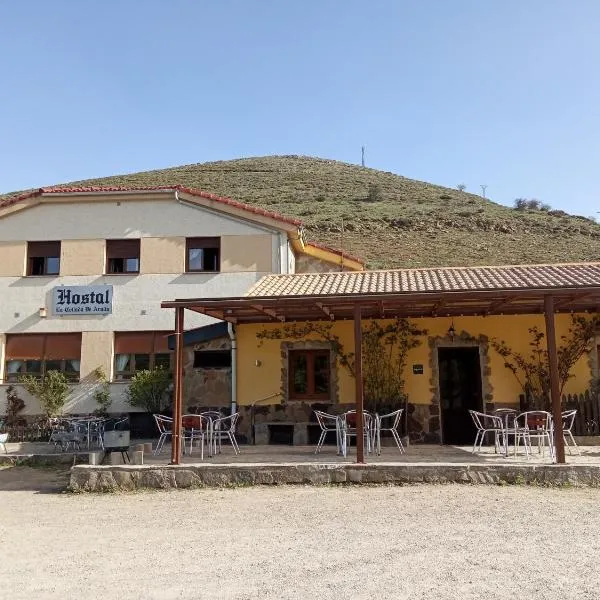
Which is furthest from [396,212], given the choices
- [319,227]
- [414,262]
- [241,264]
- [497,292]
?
[497,292]

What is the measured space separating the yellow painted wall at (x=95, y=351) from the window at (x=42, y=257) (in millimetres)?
2227

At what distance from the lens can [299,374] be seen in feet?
43.0

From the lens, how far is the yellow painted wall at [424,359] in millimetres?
12156

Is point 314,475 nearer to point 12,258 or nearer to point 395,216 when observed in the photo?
point 12,258

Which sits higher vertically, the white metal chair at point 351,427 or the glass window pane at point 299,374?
the glass window pane at point 299,374

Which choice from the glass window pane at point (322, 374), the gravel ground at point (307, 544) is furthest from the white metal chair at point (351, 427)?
the glass window pane at point (322, 374)

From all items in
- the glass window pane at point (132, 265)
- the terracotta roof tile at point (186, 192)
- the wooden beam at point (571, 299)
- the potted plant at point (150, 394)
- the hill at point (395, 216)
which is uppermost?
the hill at point (395, 216)

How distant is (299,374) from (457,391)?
3284 millimetres

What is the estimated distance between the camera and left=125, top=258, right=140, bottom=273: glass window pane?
16641mm

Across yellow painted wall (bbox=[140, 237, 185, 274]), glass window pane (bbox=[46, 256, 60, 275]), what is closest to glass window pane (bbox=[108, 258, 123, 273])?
yellow painted wall (bbox=[140, 237, 185, 274])

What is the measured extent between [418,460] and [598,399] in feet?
14.5

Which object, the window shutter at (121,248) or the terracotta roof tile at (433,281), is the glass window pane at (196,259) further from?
the terracotta roof tile at (433,281)

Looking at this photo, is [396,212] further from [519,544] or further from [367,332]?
[519,544]

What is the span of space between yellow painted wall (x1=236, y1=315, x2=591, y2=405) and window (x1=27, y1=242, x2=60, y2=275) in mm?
6788
